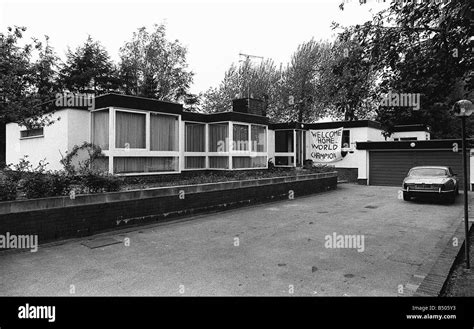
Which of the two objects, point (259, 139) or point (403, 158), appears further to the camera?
point (403, 158)

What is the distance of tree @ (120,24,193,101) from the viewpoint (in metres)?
32.9

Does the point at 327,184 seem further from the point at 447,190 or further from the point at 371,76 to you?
the point at 371,76

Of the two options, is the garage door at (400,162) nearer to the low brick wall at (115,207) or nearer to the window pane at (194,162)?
the low brick wall at (115,207)

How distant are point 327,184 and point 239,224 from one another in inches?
427

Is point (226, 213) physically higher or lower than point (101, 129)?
lower

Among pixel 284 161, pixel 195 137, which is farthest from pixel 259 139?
pixel 284 161

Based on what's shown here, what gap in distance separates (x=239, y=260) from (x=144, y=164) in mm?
8869

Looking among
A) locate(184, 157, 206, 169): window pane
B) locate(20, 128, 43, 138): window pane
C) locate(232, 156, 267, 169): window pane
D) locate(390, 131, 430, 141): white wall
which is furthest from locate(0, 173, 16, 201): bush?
locate(390, 131, 430, 141): white wall

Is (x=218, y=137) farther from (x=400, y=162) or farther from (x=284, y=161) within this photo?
(x=400, y=162)

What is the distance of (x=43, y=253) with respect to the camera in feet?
20.1

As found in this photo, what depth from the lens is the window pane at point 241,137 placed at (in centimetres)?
1738

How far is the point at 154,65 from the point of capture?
33500mm

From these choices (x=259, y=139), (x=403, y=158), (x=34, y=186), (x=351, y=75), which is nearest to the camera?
(x=351, y=75)

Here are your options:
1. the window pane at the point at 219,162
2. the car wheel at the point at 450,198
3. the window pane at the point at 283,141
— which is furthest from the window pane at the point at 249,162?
the car wheel at the point at 450,198
